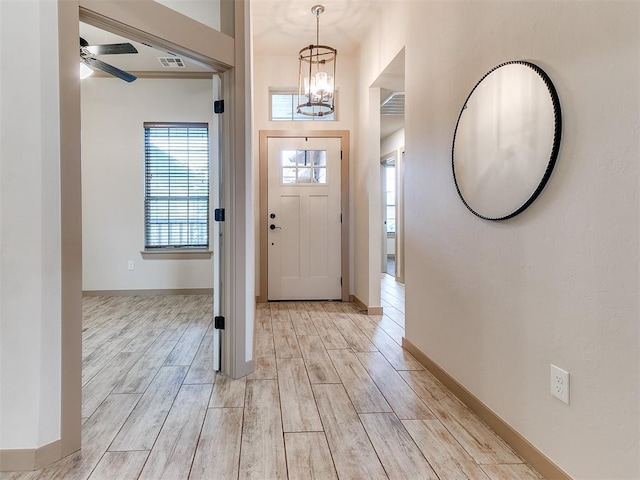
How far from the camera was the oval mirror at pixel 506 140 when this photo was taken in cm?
143

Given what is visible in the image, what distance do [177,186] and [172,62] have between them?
1.51m

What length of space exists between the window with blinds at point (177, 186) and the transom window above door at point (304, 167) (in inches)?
47.1

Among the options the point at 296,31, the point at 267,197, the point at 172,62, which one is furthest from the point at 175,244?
the point at 296,31

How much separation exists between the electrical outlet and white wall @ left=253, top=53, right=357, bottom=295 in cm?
331

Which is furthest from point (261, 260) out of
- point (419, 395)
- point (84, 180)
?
point (419, 395)

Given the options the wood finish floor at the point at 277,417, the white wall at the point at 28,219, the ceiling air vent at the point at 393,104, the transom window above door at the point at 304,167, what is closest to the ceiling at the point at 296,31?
the ceiling air vent at the point at 393,104

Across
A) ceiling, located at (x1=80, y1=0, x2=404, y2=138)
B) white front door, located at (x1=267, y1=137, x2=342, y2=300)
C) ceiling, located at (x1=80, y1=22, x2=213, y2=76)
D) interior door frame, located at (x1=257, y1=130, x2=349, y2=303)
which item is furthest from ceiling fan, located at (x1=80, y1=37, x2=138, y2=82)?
white front door, located at (x1=267, y1=137, x2=342, y2=300)

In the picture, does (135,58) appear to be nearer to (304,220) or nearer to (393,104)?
(304,220)

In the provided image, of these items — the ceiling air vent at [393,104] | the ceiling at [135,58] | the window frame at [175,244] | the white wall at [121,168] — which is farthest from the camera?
the ceiling air vent at [393,104]

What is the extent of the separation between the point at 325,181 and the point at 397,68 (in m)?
1.63

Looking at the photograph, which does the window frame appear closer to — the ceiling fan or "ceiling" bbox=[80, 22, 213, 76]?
"ceiling" bbox=[80, 22, 213, 76]

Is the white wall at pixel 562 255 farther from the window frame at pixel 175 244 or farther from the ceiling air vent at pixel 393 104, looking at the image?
the window frame at pixel 175 244

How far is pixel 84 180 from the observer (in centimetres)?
488

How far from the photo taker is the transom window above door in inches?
183
